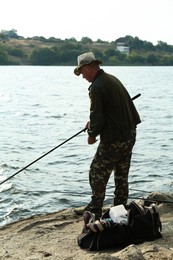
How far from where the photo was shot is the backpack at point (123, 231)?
6.12 m

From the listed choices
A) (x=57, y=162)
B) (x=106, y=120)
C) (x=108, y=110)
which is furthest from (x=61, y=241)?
(x=57, y=162)

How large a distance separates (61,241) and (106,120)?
1.69 m

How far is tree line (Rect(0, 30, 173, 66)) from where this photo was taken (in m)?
132

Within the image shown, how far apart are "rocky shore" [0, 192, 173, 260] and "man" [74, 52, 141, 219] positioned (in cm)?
72

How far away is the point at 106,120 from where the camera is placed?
22.1 ft

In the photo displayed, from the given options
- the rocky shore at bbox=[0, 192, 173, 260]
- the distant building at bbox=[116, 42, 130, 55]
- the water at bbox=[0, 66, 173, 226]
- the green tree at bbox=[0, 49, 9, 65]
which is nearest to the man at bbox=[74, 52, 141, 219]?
the rocky shore at bbox=[0, 192, 173, 260]

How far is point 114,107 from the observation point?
6.66m

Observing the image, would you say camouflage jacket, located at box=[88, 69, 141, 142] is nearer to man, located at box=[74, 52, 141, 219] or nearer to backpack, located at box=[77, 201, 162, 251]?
man, located at box=[74, 52, 141, 219]

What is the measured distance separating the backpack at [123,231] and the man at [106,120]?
2.67 ft

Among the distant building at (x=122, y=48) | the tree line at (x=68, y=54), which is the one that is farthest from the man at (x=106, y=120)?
the distant building at (x=122, y=48)

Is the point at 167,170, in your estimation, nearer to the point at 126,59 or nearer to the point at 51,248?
the point at 51,248

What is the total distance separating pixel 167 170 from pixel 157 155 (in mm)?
2603

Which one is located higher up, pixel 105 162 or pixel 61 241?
pixel 105 162

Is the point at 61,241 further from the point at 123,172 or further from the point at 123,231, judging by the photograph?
the point at 123,172
